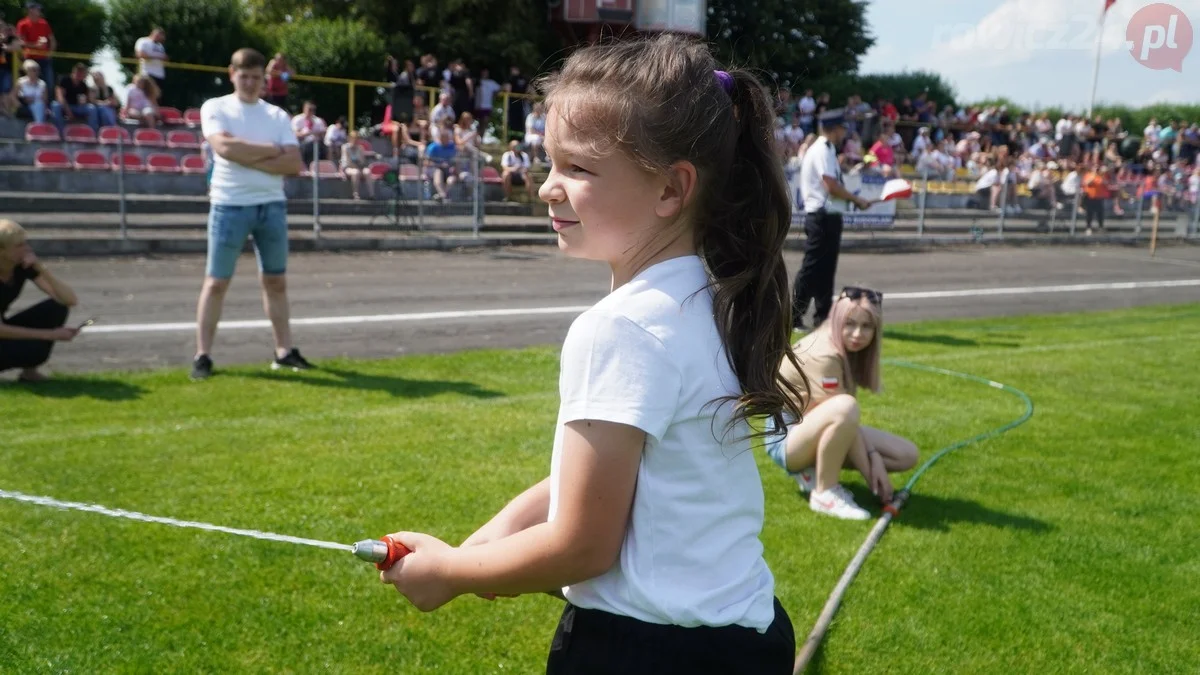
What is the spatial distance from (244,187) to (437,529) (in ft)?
12.7

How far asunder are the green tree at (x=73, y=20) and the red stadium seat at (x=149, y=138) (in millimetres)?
11462

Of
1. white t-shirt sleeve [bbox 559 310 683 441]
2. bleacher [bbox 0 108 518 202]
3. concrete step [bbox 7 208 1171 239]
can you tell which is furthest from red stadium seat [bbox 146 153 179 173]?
white t-shirt sleeve [bbox 559 310 683 441]

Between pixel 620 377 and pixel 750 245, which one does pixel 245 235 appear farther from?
pixel 620 377

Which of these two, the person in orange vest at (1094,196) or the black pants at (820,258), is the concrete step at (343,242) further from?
the black pants at (820,258)

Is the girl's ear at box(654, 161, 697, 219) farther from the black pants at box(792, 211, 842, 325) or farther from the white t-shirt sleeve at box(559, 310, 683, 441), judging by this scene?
the black pants at box(792, 211, 842, 325)

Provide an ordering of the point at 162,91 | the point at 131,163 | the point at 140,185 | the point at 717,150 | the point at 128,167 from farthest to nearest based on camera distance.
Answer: the point at 162,91 < the point at 131,163 < the point at 128,167 < the point at 140,185 < the point at 717,150

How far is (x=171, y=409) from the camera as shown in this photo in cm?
668

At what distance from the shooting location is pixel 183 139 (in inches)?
888

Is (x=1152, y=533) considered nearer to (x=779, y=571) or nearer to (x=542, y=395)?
(x=779, y=571)

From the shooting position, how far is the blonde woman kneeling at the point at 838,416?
5289mm

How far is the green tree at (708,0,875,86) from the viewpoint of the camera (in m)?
36.6

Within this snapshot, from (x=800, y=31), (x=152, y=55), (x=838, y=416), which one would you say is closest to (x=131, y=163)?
(x=152, y=55)

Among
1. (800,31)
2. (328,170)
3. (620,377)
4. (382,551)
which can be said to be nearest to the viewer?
(620,377)

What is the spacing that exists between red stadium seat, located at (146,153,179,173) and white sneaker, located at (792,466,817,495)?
18034mm
